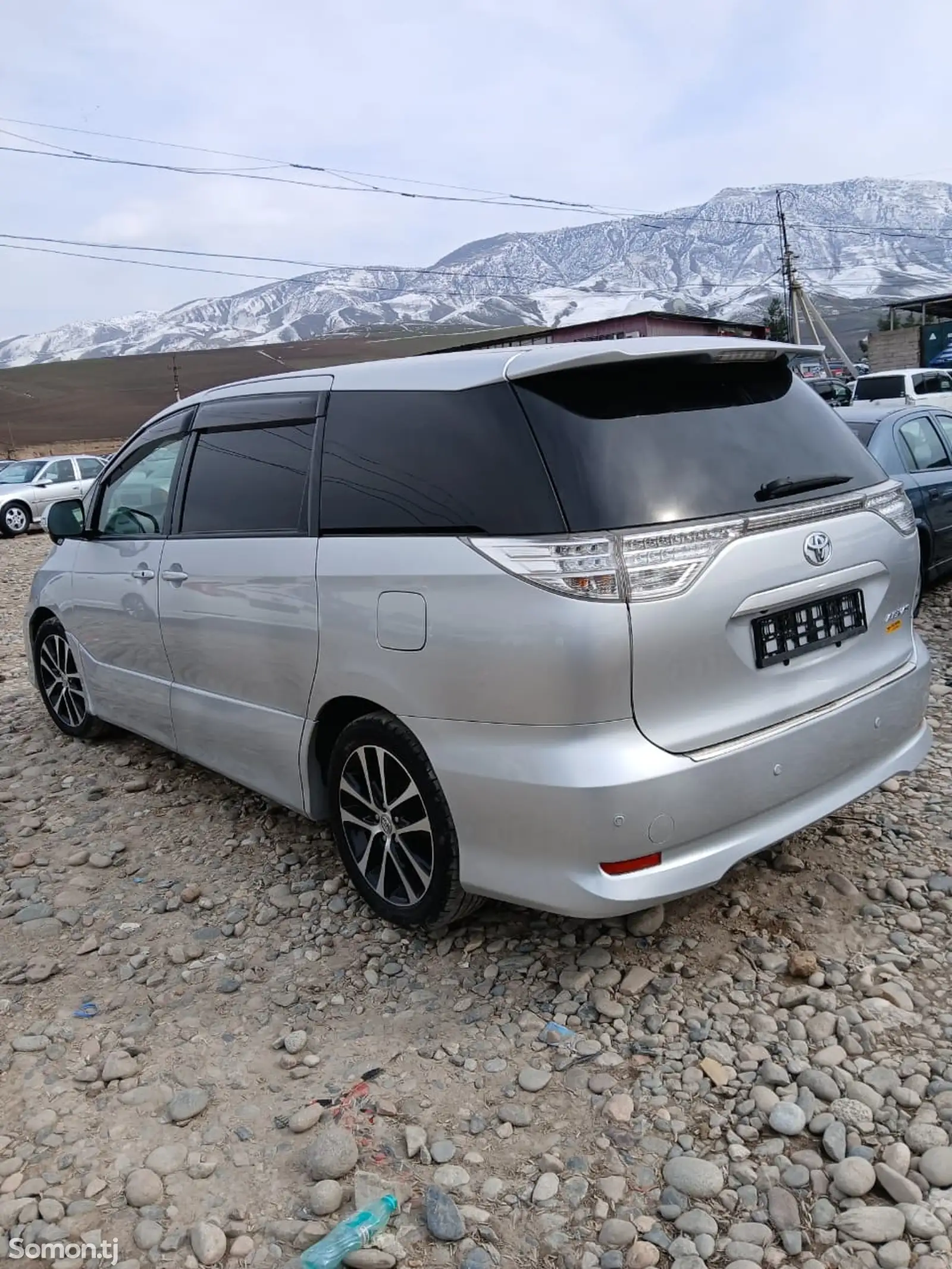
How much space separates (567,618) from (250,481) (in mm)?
1696

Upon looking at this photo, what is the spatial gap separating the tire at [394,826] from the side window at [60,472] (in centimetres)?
1858

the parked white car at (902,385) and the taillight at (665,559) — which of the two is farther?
the parked white car at (902,385)

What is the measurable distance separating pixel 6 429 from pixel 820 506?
316 feet

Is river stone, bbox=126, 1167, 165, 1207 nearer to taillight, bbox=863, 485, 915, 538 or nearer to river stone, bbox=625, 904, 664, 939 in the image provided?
river stone, bbox=625, 904, 664, 939

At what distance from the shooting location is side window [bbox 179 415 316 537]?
3281 mm

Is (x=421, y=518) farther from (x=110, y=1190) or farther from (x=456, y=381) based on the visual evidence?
(x=110, y=1190)

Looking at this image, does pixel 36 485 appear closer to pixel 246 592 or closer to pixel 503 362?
pixel 246 592

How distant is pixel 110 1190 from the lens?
2.21 meters

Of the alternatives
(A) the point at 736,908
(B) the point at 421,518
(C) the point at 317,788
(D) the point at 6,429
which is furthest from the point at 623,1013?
(D) the point at 6,429

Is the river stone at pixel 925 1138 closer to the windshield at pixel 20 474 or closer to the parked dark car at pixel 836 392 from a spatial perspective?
the windshield at pixel 20 474

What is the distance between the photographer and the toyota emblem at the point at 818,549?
8.79ft

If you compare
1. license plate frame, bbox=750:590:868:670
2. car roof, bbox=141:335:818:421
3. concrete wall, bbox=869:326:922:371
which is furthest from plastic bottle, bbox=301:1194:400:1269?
concrete wall, bbox=869:326:922:371

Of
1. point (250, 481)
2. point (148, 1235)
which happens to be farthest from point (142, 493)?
point (148, 1235)

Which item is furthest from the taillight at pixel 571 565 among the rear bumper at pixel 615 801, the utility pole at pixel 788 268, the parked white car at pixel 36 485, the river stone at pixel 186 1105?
the utility pole at pixel 788 268
